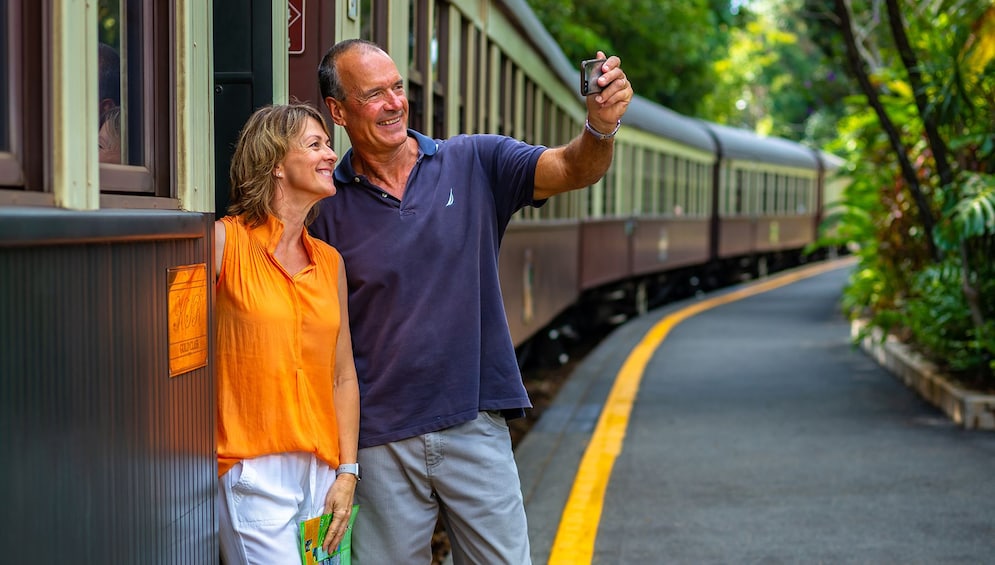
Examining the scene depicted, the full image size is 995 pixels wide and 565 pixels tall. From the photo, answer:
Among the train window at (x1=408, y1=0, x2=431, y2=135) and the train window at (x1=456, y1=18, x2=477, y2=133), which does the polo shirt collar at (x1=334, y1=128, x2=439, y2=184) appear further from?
the train window at (x1=456, y1=18, x2=477, y2=133)

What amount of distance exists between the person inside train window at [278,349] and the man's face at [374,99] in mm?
151

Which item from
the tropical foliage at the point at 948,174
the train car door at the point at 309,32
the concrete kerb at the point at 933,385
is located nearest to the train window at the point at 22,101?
the train car door at the point at 309,32

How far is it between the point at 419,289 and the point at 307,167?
15.2 inches

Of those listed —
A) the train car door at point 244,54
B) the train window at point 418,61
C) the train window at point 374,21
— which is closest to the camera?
the train car door at point 244,54

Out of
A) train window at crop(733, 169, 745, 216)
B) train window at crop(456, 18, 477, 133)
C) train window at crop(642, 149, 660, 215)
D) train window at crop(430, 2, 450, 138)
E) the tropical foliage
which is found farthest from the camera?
train window at crop(733, 169, 745, 216)

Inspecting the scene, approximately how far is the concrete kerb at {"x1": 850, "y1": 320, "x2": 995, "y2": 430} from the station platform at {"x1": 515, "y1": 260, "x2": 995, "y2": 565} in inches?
3.5

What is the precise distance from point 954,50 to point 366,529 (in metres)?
6.52

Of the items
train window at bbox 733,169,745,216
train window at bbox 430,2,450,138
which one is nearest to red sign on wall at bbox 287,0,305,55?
train window at bbox 430,2,450,138

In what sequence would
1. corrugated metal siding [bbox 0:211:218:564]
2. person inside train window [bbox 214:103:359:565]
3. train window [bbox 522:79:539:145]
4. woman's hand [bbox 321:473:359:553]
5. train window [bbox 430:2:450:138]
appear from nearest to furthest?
1. corrugated metal siding [bbox 0:211:218:564]
2. person inside train window [bbox 214:103:359:565]
3. woman's hand [bbox 321:473:359:553]
4. train window [bbox 430:2:450:138]
5. train window [bbox 522:79:539:145]

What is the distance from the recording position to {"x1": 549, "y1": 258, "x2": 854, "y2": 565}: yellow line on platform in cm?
555

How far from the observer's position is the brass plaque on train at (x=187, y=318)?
8.64 ft

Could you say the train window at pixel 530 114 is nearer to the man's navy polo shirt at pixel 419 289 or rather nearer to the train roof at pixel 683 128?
the train roof at pixel 683 128

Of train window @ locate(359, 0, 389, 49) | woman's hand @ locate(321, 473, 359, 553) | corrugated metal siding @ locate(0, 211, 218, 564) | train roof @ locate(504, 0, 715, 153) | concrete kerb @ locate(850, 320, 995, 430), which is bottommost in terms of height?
concrete kerb @ locate(850, 320, 995, 430)

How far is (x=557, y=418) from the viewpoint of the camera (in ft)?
29.2
